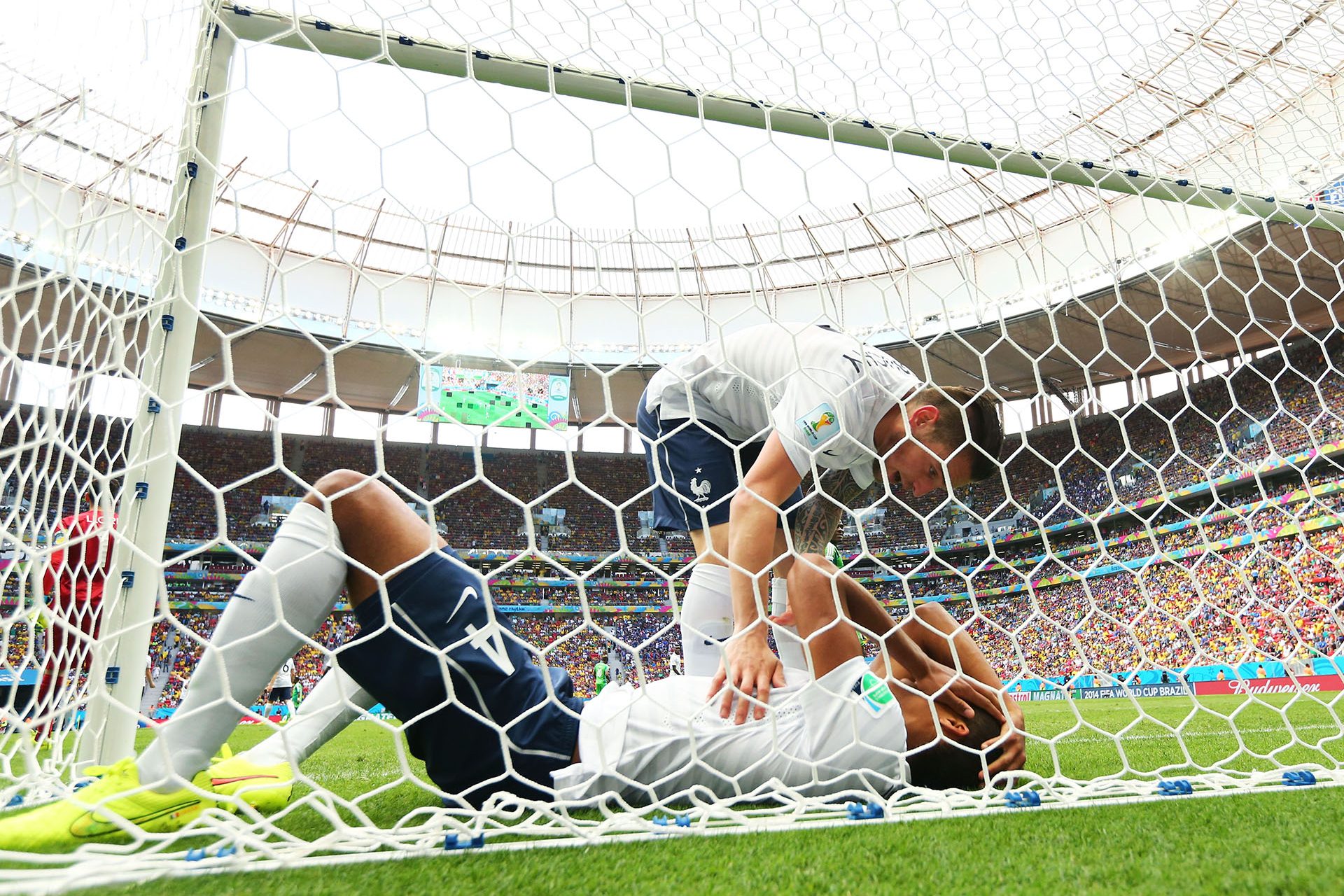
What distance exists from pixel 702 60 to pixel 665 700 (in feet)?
6.74

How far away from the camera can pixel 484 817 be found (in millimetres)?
1161

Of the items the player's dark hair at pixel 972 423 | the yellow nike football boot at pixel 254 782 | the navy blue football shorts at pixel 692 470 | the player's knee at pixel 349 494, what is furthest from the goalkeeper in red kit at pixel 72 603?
the player's dark hair at pixel 972 423

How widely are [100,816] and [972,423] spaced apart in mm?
1945

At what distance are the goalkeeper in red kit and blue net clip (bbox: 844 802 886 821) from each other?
166 cm

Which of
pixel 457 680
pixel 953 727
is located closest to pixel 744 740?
pixel 953 727

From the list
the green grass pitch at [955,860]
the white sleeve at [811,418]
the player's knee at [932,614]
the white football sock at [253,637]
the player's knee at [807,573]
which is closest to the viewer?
the green grass pitch at [955,860]

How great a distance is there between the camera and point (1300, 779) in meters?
1.55

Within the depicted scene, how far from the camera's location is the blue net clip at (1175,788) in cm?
147

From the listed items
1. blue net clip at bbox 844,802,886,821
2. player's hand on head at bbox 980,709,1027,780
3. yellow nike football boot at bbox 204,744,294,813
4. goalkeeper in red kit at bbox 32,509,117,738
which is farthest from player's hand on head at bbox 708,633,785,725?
goalkeeper in red kit at bbox 32,509,117,738

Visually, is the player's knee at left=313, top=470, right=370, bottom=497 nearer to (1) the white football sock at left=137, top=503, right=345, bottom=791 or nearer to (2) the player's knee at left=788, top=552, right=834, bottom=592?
(1) the white football sock at left=137, top=503, right=345, bottom=791

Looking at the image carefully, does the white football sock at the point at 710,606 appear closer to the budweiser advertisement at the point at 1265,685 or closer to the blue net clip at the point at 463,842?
the blue net clip at the point at 463,842

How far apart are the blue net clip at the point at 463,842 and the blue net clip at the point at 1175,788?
129 centimetres

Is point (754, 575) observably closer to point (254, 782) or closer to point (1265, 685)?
point (254, 782)

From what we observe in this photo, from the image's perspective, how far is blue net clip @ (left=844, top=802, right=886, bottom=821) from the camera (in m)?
1.31
